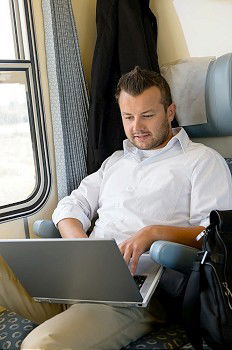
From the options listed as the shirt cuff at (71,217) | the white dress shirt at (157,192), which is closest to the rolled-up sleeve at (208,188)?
the white dress shirt at (157,192)

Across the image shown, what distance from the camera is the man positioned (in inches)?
63.5

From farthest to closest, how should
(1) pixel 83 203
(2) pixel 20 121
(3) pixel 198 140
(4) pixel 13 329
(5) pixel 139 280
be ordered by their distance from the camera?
1. (2) pixel 20 121
2. (3) pixel 198 140
3. (1) pixel 83 203
4. (4) pixel 13 329
5. (5) pixel 139 280

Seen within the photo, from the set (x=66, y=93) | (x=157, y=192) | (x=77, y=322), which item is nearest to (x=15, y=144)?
(x=66, y=93)

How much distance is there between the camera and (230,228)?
1496mm

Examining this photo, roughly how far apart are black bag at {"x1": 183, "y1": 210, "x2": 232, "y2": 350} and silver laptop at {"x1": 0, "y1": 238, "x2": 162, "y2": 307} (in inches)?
5.8

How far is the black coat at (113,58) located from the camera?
8.00 feet

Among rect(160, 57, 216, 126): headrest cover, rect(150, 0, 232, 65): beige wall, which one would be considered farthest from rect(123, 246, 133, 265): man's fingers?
rect(150, 0, 232, 65): beige wall

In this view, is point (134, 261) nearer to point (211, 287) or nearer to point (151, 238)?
point (151, 238)

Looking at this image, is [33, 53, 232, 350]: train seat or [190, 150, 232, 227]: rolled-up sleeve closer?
[33, 53, 232, 350]: train seat

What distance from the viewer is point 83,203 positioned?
2.25 meters

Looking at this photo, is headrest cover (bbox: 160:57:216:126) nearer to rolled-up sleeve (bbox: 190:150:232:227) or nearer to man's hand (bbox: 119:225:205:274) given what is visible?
rolled-up sleeve (bbox: 190:150:232:227)

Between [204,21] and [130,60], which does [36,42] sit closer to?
[130,60]

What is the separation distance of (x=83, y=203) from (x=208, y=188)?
655 mm

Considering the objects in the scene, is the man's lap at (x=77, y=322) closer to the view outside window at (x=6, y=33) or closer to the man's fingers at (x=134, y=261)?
the man's fingers at (x=134, y=261)
